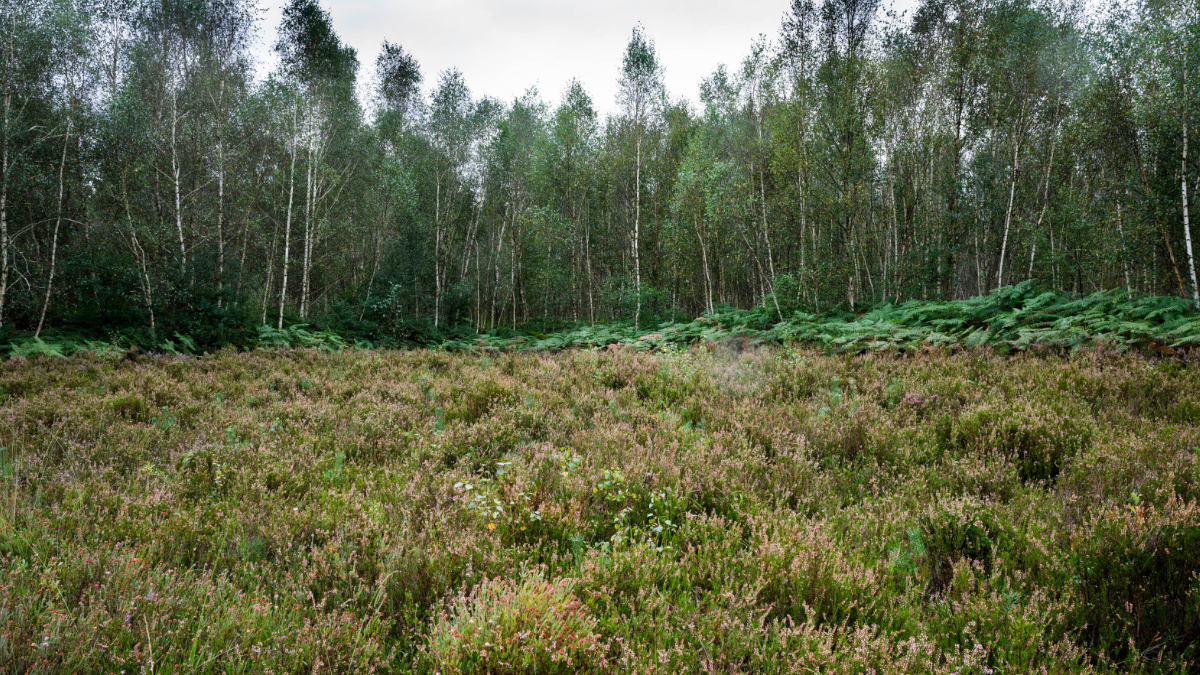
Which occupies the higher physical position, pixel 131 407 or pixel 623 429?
pixel 131 407

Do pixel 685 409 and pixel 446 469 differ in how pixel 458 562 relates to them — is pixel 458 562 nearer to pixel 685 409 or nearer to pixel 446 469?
pixel 446 469

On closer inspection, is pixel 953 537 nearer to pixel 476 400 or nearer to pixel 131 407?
pixel 476 400

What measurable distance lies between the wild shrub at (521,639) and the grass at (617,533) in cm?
2

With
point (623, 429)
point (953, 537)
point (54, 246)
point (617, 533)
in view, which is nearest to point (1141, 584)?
point (953, 537)

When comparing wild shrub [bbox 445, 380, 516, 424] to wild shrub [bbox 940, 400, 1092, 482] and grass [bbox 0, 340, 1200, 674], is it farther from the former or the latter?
wild shrub [bbox 940, 400, 1092, 482]

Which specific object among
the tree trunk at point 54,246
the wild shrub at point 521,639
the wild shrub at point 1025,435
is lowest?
the wild shrub at point 521,639

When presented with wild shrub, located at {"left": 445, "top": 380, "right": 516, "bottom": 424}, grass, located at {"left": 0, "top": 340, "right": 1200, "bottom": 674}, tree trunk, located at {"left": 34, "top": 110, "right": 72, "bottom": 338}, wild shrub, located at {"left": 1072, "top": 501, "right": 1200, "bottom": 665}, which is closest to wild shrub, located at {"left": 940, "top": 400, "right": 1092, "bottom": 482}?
grass, located at {"left": 0, "top": 340, "right": 1200, "bottom": 674}

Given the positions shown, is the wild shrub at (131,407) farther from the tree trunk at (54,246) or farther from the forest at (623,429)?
the tree trunk at (54,246)

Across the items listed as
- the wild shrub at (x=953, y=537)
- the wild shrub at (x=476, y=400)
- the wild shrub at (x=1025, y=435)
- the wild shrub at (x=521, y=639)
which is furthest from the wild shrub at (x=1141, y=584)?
the wild shrub at (x=476, y=400)

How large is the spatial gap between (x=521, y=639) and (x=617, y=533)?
39.7 inches

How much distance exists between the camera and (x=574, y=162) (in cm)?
3017

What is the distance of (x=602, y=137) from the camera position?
32.0 m

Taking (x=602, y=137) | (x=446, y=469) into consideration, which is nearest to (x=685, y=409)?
(x=446, y=469)

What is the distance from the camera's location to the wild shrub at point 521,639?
75.9 inches
